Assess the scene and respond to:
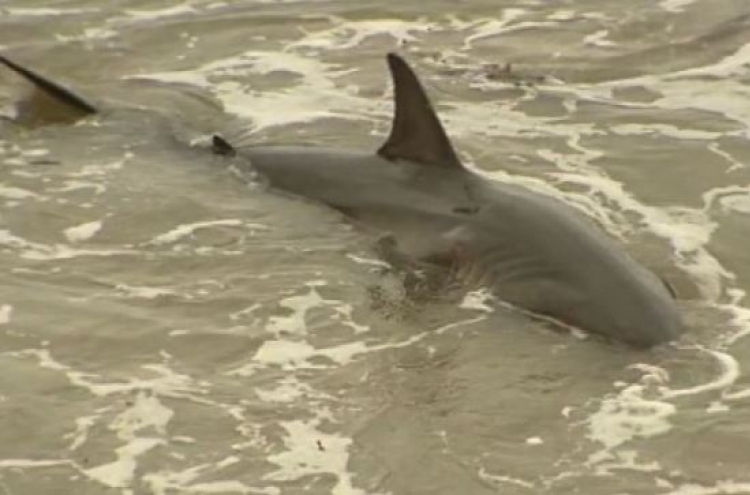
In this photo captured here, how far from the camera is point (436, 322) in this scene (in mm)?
6598

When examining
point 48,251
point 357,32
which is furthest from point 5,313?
point 357,32

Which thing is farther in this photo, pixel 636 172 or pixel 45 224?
pixel 636 172

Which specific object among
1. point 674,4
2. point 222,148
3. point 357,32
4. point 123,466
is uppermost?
point 674,4

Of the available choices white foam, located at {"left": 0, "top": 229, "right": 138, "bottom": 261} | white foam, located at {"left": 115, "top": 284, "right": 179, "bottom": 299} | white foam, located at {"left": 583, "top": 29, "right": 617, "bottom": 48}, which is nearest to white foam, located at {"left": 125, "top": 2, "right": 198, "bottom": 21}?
white foam, located at {"left": 583, "top": 29, "right": 617, "bottom": 48}

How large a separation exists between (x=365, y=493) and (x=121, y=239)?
8.45 feet

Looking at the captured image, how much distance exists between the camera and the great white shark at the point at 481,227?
21.1 feet

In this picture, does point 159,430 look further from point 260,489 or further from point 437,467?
point 437,467

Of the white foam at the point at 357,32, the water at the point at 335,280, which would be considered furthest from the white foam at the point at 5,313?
the white foam at the point at 357,32

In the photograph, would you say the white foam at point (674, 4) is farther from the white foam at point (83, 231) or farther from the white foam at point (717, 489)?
the white foam at point (717, 489)

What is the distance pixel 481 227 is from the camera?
6.95m

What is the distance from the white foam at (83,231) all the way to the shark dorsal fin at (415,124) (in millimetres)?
1443

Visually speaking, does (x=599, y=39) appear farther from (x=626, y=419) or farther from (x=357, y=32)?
(x=626, y=419)

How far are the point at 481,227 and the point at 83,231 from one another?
6.16ft

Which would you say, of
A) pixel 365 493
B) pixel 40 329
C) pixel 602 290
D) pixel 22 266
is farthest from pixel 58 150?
pixel 365 493
